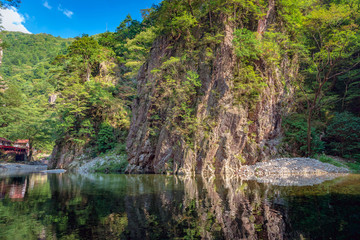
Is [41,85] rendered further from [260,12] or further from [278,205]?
[278,205]

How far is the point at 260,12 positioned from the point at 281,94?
811cm

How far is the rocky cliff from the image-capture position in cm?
1767

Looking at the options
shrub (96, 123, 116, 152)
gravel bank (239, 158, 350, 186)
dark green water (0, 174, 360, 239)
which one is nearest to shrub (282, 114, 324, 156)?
gravel bank (239, 158, 350, 186)

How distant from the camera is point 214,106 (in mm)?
18750

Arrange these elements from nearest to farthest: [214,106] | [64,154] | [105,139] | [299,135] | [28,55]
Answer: [214,106] < [299,135] < [105,139] < [64,154] < [28,55]

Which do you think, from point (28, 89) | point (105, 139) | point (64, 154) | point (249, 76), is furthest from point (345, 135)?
point (28, 89)

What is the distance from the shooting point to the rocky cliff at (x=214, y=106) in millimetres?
17672

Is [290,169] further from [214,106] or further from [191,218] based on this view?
[191,218]

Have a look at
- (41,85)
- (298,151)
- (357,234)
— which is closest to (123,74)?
(298,151)

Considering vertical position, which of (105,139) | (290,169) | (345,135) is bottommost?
(290,169)

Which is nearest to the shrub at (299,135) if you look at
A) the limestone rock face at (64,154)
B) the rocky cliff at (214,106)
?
the rocky cliff at (214,106)

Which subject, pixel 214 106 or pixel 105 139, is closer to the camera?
pixel 214 106

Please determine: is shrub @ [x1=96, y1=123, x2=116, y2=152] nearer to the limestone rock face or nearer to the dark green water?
the limestone rock face

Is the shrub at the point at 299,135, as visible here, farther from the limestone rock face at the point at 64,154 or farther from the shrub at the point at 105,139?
the limestone rock face at the point at 64,154
